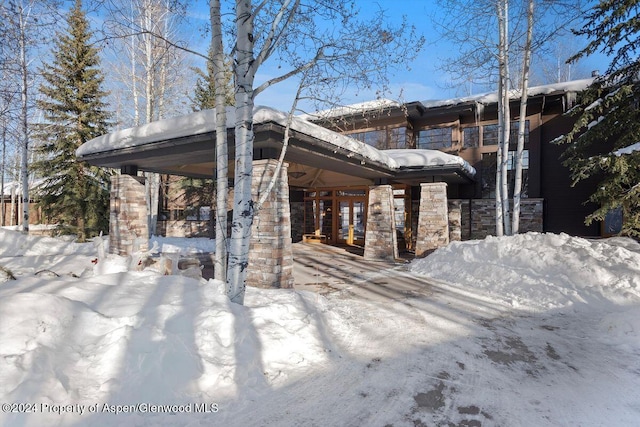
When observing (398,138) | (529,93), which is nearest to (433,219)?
(398,138)

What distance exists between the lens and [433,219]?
1059 cm

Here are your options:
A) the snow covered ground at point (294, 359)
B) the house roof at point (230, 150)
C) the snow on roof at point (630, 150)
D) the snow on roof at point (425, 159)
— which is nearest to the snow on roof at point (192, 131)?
the house roof at point (230, 150)

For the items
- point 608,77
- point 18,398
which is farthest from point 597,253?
point 18,398

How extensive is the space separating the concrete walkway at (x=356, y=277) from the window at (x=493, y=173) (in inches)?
234

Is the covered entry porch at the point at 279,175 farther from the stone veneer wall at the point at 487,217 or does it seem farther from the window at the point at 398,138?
the window at the point at 398,138

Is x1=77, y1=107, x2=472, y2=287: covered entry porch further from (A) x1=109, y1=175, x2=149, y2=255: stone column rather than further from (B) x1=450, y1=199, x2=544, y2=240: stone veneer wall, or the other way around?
(B) x1=450, y1=199, x2=544, y2=240: stone veneer wall

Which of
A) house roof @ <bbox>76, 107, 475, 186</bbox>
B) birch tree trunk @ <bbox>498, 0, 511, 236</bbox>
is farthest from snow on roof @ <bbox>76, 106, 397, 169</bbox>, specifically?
birch tree trunk @ <bbox>498, 0, 511, 236</bbox>

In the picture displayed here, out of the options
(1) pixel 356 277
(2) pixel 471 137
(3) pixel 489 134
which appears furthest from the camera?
(2) pixel 471 137

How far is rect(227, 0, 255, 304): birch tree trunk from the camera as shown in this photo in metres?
3.88

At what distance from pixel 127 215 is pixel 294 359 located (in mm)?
7131

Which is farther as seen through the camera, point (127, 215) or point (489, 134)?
point (489, 134)

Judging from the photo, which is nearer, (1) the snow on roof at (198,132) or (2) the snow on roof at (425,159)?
(1) the snow on roof at (198,132)

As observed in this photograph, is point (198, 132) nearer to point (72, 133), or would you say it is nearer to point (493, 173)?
point (72, 133)

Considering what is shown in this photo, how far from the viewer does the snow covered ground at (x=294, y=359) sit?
2.40 m
